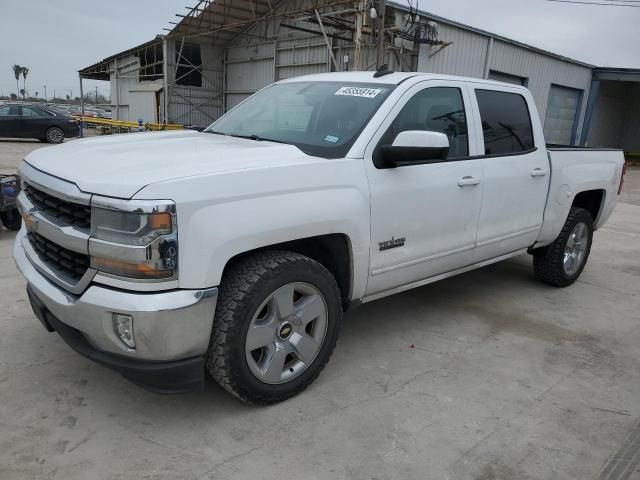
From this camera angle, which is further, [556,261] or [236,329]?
[556,261]

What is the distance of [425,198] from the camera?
11.0 feet

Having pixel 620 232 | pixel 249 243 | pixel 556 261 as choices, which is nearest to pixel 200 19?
pixel 620 232

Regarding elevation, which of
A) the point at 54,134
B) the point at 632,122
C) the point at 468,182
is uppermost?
the point at 632,122

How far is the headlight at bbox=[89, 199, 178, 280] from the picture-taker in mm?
2189

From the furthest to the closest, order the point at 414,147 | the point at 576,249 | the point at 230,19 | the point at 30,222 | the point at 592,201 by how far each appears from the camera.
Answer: the point at 230,19 → the point at 592,201 → the point at 576,249 → the point at 414,147 → the point at 30,222

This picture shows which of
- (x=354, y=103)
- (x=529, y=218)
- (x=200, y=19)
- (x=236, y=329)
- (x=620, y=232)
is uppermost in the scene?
(x=200, y=19)

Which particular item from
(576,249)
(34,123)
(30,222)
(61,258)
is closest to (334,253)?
(61,258)

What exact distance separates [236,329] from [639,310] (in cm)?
411

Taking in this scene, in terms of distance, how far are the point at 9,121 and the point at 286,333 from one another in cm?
1955

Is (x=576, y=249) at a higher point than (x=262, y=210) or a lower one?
lower

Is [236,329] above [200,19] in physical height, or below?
below

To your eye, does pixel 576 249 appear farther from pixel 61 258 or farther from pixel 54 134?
pixel 54 134

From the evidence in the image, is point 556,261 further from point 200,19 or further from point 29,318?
point 200,19

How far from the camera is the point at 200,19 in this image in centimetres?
2056
